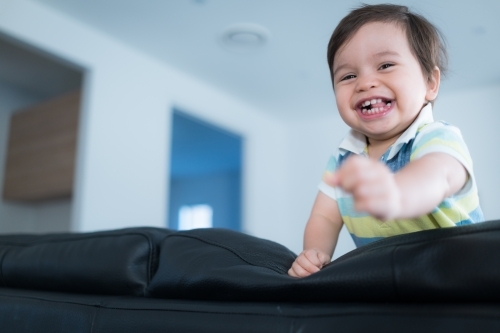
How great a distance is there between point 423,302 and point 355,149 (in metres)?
0.55

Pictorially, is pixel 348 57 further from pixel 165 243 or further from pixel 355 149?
pixel 165 243

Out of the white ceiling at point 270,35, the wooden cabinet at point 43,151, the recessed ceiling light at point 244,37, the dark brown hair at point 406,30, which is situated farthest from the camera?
the wooden cabinet at point 43,151

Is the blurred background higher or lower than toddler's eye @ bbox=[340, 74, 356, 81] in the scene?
higher

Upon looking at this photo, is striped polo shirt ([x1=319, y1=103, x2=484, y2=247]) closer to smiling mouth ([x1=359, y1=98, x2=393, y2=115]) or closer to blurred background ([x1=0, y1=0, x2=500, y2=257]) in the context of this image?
smiling mouth ([x1=359, y1=98, x2=393, y2=115])

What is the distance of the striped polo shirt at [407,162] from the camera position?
72 centimetres

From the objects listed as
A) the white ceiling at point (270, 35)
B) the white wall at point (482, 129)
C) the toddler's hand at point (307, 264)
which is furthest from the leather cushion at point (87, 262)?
the white wall at point (482, 129)

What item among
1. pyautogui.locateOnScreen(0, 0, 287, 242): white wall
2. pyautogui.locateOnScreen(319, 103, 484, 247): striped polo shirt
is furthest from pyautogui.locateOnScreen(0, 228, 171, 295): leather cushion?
pyautogui.locateOnScreen(0, 0, 287, 242): white wall

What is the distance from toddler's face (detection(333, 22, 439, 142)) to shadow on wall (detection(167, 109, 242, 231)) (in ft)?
18.5

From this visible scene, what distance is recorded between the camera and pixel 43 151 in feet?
14.8

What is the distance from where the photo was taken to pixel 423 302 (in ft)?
1.68

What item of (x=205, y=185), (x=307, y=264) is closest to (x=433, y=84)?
(x=307, y=264)

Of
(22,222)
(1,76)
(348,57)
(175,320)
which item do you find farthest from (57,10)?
(175,320)

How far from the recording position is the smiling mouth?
939 mm

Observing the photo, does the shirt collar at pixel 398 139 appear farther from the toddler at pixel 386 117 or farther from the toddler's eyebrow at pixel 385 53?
the toddler's eyebrow at pixel 385 53
